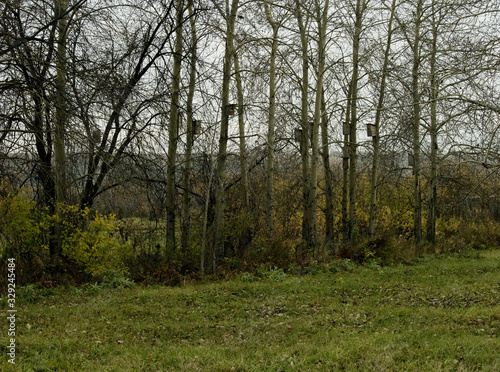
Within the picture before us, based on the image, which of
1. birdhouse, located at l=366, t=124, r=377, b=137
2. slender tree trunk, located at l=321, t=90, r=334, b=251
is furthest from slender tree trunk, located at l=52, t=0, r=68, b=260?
birdhouse, located at l=366, t=124, r=377, b=137

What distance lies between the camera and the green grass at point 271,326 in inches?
205

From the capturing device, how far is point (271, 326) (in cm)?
689

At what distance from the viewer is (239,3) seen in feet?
36.4

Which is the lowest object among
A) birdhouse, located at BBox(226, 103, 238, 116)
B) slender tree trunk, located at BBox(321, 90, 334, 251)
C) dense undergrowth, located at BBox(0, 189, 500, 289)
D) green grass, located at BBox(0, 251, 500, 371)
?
green grass, located at BBox(0, 251, 500, 371)

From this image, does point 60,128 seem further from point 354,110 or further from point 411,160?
point 411,160

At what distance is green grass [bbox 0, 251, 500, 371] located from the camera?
5.20 metres

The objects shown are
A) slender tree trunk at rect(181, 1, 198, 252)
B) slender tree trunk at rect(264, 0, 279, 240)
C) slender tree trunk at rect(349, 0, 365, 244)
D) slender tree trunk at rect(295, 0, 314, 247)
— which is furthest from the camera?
slender tree trunk at rect(349, 0, 365, 244)

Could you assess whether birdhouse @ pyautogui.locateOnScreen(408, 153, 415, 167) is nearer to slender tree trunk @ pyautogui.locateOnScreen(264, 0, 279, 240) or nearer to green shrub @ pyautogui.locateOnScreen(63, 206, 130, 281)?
slender tree trunk @ pyautogui.locateOnScreen(264, 0, 279, 240)

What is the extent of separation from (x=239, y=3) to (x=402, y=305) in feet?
25.3

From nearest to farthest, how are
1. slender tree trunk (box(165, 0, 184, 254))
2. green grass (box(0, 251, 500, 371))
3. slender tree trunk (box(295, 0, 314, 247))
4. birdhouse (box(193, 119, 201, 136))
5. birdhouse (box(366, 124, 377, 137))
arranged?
green grass (box(0, 251, 500, 371)) < birdhouse (box(193, 119, 201, 136)) < slender tree trunk (box(165, 0, 184, 254)) < slender tree trunk (box(295, 0, 314, 247)) < birdhouse (box(366, 124, 377, 137))

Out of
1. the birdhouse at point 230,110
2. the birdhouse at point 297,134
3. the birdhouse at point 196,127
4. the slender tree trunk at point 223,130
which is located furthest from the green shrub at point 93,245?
the birdhouse at point 297,134

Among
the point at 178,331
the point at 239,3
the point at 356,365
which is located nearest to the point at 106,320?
the point at 178,331

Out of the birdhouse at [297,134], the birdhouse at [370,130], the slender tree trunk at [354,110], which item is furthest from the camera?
the slender tree trunk at [354,110]

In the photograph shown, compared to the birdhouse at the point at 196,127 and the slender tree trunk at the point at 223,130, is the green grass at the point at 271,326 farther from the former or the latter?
the birdhouse at the point at 196,127
